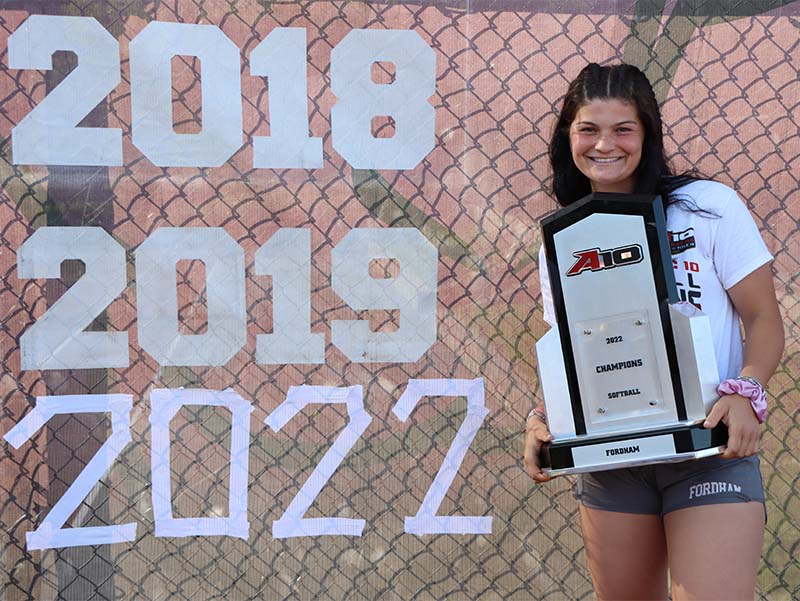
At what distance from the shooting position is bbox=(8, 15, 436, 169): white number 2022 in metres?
3.12

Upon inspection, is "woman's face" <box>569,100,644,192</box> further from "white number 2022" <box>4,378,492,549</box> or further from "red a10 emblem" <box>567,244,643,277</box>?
"white number 2022" <box>4,378,492,549</box>

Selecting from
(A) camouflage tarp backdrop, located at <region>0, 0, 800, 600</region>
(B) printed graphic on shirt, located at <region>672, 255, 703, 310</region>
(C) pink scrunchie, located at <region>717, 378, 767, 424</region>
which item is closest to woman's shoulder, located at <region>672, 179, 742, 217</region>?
(B) printed graphic on shirt, located at <region>672, 255, 703, 310</region>

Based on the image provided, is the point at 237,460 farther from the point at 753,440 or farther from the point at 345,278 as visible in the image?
the point at 753,440

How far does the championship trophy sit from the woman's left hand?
26 mm

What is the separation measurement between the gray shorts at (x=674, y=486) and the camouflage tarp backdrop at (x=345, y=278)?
1.01 metres

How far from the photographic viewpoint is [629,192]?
232 cm

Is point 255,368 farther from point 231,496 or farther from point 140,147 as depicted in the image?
point 140,147

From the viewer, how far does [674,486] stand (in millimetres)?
2164

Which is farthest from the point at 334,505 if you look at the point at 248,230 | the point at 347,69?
the point at 347,69

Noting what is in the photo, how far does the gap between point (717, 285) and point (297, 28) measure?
1.80 meters

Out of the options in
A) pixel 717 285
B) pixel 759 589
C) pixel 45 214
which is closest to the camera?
pixel 717 285

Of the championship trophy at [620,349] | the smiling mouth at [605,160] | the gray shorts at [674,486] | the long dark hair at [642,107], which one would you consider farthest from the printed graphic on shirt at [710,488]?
the smiling mouth at [605,160]

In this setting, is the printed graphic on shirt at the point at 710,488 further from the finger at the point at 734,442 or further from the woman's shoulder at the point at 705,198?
the woman's shoulder at the point at 705,198

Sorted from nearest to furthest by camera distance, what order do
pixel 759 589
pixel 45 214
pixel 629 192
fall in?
pixel 629 192
pixel 45 214
pixel 759 589
